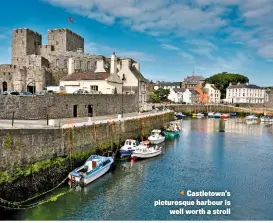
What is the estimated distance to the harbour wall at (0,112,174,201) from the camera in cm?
1528

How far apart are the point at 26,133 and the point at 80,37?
41571 mm

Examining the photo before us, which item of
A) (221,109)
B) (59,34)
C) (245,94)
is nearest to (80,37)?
(59,34)

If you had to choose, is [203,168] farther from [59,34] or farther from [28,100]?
[59,34]

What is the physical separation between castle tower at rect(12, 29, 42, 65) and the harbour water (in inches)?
1168

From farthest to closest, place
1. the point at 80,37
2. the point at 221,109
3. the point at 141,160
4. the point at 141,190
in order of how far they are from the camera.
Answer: the point at 221,109, the point at 80,37, the point at 141,160, the point at 141,190

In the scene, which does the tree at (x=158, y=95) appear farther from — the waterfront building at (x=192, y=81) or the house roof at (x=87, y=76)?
the waterfront building at (x=192, y=81)

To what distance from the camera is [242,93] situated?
111 m

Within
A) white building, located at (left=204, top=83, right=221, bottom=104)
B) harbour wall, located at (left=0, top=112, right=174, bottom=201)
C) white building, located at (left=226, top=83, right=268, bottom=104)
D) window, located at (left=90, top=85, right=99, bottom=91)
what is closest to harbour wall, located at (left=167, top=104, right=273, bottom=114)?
white building, located at (left=226, top=83, right=268, bottom=104)

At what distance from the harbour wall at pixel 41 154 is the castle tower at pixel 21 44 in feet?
96.3

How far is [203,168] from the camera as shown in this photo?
2408cm

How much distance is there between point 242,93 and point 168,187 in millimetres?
98779

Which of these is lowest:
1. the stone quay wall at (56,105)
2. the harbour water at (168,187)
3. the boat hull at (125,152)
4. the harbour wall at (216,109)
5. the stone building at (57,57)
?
the harbour water at (168,187)

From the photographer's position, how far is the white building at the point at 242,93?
110875 millimetres

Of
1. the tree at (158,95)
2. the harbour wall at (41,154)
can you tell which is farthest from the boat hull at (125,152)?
the tree at (158,95)
